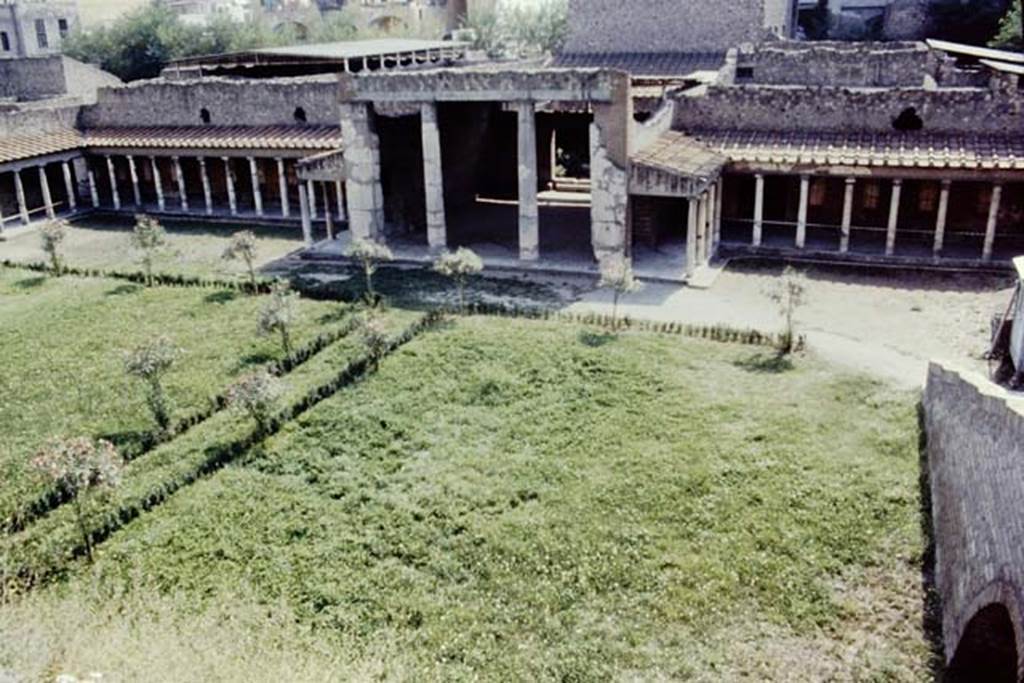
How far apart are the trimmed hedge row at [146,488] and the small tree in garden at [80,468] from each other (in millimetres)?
371

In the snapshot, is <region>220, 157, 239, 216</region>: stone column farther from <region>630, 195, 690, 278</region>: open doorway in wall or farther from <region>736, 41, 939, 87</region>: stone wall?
<region>736, 41, 939, 87</region>: stone wall

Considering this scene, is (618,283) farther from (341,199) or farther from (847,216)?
(341,199)

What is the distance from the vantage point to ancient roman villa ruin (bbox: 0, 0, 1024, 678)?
26.3 m

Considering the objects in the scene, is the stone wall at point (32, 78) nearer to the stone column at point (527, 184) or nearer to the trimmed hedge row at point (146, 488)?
the stone column at point (527, 184)

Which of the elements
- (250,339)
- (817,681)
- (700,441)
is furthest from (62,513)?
(817,681)

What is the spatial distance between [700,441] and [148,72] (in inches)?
2147

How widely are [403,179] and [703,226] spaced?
10745mm

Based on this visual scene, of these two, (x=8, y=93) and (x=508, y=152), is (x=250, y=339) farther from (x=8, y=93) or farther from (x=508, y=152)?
(x=8, y=93)

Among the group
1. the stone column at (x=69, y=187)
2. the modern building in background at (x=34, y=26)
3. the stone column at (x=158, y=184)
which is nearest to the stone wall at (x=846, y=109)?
the stone column at (x=158, y=184)

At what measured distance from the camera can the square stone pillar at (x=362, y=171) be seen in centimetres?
2894

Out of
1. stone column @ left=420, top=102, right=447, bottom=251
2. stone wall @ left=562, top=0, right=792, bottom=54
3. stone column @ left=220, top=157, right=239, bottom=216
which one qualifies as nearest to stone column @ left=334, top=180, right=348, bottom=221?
stone column @ left=220, top=157, right=239, bottom=216

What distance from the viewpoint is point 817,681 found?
464 inches

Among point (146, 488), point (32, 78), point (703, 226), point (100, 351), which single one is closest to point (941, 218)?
point (703, 226)

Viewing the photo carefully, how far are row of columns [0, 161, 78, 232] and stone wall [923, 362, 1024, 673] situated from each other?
3354 cm
